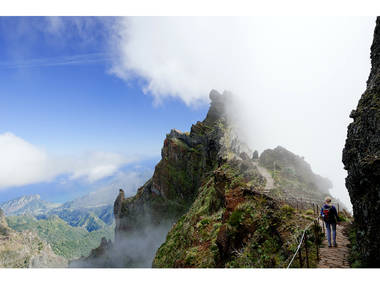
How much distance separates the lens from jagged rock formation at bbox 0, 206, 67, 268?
469ft

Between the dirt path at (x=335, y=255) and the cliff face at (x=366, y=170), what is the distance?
2.36 ft

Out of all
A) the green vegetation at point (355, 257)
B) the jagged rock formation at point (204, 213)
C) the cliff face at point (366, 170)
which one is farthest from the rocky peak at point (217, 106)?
the green vegetation at point (355, 257)

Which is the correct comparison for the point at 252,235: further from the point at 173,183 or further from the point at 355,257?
the point at 173,183

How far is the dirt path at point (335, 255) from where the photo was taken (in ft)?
25.4

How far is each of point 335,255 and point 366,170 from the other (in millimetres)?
3681

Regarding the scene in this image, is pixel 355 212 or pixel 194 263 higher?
pixel 355 212

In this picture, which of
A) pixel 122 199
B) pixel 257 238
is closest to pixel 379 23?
pixel 257 238

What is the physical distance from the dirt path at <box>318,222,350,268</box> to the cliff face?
721 millimetres

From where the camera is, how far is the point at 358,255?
7.53 m

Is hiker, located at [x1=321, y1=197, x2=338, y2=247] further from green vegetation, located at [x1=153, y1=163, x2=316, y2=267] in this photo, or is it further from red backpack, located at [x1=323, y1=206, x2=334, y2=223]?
green vegetation, located at [x1=153, y1=163, x2=316, y2=267]

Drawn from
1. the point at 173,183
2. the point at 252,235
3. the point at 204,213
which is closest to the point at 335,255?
the point at 252,235

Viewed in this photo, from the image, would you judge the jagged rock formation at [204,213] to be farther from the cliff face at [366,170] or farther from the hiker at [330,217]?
the cliff face at [366,170]

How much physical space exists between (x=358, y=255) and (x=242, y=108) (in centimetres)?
9088

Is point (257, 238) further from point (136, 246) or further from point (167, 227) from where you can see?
point (136, 246)
